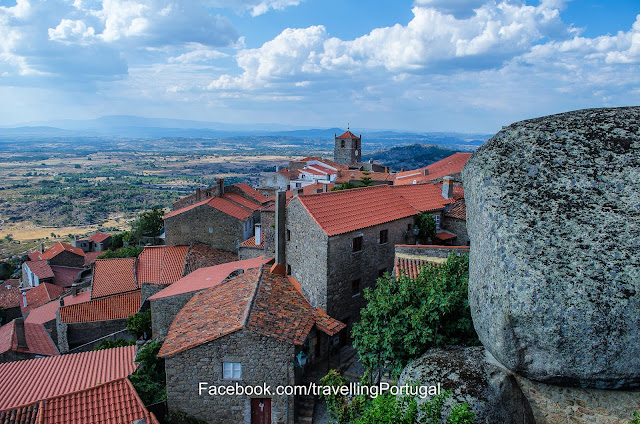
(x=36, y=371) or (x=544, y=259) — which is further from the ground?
(x=544, y=259)

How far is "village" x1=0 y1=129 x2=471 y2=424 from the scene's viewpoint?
14.8 metres

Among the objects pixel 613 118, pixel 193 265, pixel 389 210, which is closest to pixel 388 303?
pixel 613 118

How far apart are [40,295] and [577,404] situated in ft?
143

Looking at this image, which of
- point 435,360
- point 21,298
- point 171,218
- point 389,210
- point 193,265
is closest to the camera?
point 435,360

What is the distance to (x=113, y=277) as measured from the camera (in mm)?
32250

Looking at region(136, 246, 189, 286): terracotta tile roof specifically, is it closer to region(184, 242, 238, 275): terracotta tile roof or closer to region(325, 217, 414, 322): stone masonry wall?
region(184, 242, 238, 275): terracotta tile roof

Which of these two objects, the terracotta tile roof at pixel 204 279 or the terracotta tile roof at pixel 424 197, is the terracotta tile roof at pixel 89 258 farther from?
the terracotta tile roof at pixel 424 197

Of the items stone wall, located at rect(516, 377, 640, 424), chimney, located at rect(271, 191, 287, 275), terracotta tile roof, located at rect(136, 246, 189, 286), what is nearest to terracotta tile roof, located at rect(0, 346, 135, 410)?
chimney, located at rect(271, 191, 287, 275)

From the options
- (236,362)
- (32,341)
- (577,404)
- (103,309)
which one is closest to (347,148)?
(103,309)

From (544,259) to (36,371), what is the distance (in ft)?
62.1

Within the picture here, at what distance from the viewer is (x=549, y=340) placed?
7410 millimetres

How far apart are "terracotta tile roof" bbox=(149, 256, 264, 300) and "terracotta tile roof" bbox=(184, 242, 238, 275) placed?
16.9ft

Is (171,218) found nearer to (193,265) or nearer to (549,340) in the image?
(193,265)

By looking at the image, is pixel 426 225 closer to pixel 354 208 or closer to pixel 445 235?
pixel 445 235
